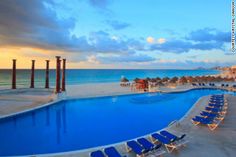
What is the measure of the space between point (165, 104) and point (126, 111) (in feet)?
10.2

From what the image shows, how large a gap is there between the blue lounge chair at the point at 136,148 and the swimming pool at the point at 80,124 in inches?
61.4

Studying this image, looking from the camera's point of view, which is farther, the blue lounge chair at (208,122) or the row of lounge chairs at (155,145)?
the blue lounge chair at (208,122)

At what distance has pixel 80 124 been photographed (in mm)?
9664

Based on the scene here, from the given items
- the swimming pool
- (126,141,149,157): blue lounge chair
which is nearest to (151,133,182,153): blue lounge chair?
(126,141,149,157): blue lounge chair

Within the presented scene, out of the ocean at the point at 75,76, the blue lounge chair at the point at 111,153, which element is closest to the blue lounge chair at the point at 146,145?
the blue lounge chair at the point at 111,153

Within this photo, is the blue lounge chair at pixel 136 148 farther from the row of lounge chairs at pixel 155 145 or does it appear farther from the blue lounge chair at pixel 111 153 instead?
the blue lounge chair at pixel 111 153

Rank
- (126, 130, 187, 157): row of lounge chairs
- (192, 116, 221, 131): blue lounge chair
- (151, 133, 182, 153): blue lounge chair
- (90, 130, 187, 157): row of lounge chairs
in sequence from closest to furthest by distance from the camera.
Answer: (90, 130, 187, 157): row of lounge chairs < (126, 130, 187, 157): row of lounge chairs < (151, 133, 182, 153): blue lounge chair < (192, 116, 221, 131): blue lounge chair

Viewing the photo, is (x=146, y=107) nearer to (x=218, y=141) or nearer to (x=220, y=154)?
(x=218, y=141)

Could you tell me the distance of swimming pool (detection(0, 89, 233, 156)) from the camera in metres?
7.30

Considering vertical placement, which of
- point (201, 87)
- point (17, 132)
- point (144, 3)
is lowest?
point (17, 132)

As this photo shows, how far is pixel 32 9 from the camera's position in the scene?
1344cm

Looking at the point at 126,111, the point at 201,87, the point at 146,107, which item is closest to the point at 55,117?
the point at 126,111

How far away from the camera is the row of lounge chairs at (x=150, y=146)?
545cm

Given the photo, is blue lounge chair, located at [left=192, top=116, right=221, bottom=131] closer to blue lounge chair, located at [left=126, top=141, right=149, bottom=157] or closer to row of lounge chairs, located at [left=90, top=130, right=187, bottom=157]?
row of lounge chairs, located at [left=90, top=130, right=187, bottom=157]
